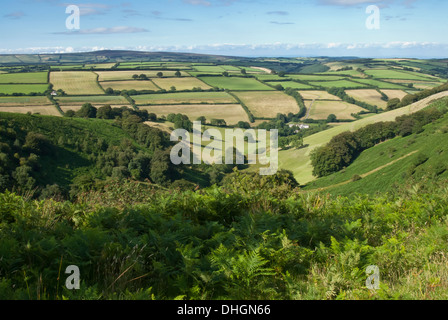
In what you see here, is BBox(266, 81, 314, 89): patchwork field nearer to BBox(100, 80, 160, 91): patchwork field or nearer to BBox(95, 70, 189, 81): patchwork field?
BBox(95, 70, 189, 81): patchwork field

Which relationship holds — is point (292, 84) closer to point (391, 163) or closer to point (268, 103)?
Result: point (268, 103)

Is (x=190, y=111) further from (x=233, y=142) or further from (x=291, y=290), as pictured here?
(x=291, y=290)

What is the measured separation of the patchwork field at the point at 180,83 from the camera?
14330cm

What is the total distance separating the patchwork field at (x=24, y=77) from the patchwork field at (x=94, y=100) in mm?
25966

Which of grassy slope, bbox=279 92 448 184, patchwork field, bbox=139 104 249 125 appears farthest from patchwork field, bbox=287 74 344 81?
grassy slope, bbox=279 92 448 184

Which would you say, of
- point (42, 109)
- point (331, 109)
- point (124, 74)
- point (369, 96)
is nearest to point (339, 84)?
point (369, 96)

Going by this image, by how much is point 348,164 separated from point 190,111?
54.8m

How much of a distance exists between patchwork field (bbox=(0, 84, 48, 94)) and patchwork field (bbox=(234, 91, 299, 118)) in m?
68.2

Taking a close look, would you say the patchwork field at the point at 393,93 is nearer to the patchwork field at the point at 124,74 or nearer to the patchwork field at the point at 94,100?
the patchwork field at the point at 124,74

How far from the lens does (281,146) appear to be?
319 feet

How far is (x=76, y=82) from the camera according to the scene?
13125 cm

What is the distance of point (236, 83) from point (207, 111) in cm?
4747

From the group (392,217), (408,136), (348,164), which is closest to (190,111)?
(348,164)

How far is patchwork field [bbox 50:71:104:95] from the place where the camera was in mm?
120312
